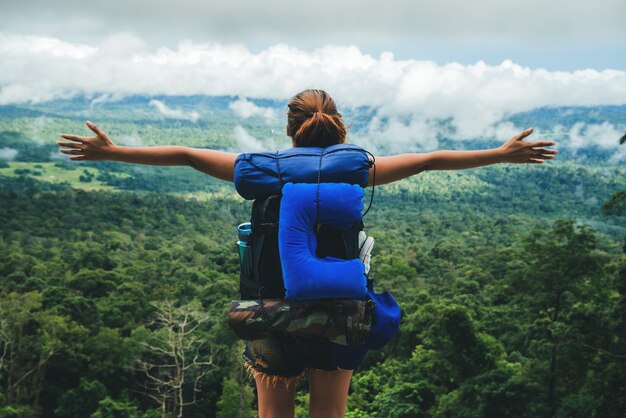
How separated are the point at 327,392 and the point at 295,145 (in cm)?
86

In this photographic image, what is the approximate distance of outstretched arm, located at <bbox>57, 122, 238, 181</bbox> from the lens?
2061mm

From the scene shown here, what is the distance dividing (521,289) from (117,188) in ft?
324

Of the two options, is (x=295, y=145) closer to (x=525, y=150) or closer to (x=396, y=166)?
(x=396, y=166)

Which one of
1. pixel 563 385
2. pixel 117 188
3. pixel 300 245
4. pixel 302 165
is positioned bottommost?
pixel 117 188

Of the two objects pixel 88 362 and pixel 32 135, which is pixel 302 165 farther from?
pixel 32 135

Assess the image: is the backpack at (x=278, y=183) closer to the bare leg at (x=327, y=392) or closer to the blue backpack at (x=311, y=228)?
the blue backpack at (x=311, y=228)

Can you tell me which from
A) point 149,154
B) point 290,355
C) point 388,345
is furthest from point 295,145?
point 388,345

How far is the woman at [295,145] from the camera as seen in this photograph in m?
2.01

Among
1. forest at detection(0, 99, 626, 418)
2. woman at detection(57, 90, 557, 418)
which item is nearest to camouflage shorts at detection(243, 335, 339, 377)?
woman at detection(57, 90, 557, 418)

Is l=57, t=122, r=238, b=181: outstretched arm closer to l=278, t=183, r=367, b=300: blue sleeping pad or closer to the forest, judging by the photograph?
l=278, t=183, r=367, b=300: blue sleeping pad

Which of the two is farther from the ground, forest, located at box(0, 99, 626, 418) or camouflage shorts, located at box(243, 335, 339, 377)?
camouflage shorts, located at box(243, 335, 339, 377)

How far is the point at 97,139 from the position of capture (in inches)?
81.1

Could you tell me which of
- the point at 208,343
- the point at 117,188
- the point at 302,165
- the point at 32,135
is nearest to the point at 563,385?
the point at 208,343

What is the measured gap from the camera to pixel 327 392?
2066 mm
